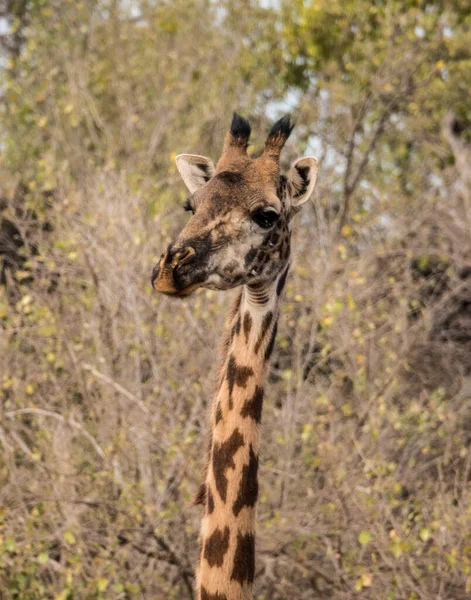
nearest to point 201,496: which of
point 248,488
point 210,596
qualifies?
point 248,488

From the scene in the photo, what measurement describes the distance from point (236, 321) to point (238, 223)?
0.48m

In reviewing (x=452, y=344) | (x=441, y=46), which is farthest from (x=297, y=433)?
(x=441, y=46)

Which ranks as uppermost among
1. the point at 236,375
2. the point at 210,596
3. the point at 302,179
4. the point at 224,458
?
the point at 302,179

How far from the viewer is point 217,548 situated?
4.05 meters

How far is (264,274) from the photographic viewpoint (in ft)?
14.1

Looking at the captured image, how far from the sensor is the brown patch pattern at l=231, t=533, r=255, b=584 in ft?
13.2

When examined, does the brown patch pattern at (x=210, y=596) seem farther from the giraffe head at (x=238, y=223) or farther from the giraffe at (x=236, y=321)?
the giraffe head at (x=238, y=223)

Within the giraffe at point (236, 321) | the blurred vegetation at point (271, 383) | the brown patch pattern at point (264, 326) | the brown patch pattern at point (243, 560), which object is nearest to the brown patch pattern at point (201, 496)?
the giraffe at point (236, 321)

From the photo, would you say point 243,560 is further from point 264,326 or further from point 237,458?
point 264,326

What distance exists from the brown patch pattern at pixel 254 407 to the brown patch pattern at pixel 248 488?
0.14m

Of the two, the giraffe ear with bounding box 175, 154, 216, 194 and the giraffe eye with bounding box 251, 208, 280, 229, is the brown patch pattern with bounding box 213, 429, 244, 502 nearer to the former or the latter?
the giraffe eye with bounding box 251, 208, 280, 229

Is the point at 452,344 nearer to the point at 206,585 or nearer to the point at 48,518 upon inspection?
the point at 48,518

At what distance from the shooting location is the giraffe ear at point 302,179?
4.70 metres

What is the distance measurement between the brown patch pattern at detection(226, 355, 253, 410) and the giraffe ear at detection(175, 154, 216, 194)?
1025 mm
